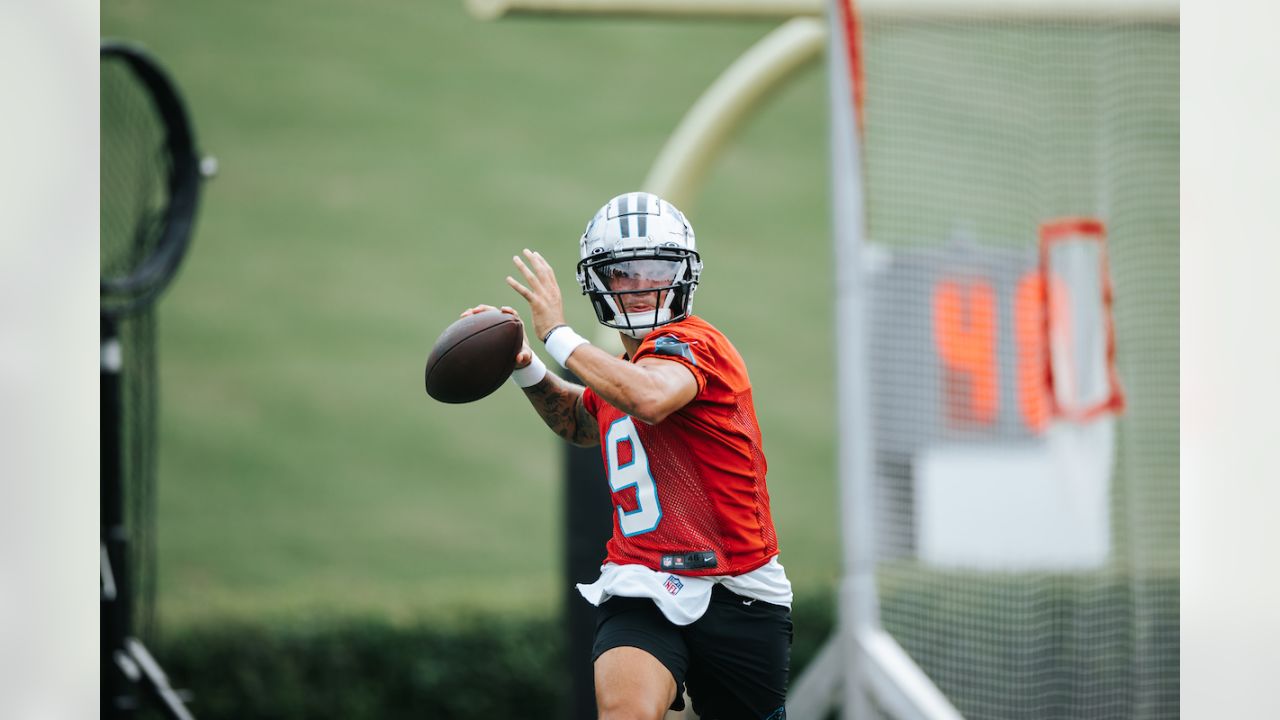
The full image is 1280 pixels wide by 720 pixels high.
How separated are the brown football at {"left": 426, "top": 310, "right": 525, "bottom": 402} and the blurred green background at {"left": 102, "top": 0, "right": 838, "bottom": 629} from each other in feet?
22.4

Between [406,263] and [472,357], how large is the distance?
852cm

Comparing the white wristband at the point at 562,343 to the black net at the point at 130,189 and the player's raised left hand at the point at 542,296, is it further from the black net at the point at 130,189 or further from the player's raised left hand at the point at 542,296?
the black net at the point at 130,189

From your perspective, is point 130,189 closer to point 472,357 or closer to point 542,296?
point 472,357

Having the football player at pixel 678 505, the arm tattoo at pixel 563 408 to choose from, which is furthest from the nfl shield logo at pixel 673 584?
the arm tattoo at pixel 563 408

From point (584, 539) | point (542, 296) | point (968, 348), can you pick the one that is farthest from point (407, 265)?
point (542, 296)

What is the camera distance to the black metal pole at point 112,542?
4.51m

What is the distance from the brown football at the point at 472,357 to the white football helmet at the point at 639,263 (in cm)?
26

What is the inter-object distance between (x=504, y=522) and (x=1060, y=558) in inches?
241

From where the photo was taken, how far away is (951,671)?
19.0ft

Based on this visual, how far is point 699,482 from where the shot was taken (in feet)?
11.0

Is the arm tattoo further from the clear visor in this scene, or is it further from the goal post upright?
the goal post upright

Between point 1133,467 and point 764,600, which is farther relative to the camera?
point 1133,467
